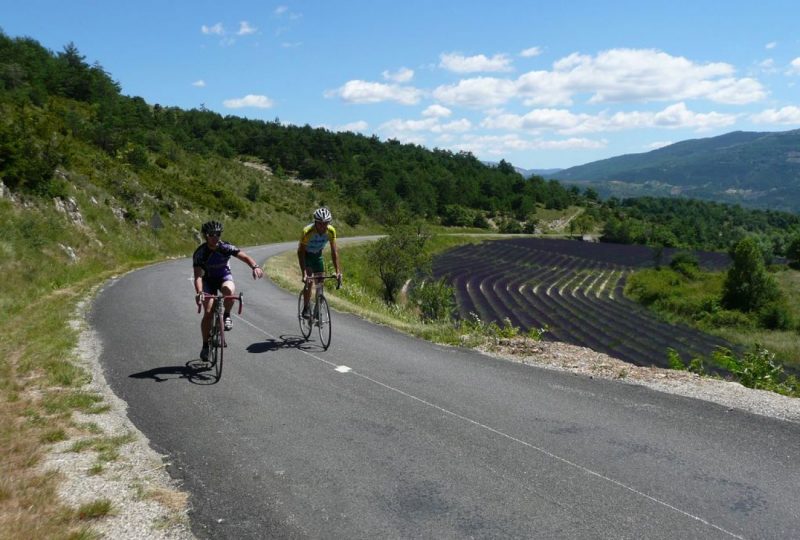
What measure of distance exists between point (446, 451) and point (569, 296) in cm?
4346

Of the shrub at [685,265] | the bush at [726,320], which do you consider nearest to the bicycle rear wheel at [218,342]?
the bush at [726,320]

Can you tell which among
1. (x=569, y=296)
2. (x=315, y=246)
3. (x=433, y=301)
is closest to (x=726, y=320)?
(x=569, y=296)

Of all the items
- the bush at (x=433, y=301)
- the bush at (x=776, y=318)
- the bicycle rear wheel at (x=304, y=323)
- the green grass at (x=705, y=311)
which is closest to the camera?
the bicycle rear wheel at (x=304, y=323)

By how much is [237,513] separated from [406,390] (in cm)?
368

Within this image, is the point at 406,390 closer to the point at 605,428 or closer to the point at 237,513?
the point at 605,428

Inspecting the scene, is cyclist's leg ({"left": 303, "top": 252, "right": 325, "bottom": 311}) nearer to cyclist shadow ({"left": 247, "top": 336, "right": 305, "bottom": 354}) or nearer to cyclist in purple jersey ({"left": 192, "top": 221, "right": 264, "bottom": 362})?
cyclist shadow ({"left": 247, "top": 336, "right": 305, "bottom": 354})

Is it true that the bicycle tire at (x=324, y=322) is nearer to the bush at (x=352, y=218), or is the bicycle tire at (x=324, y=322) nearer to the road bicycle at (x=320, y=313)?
the road bicycle at (x=320, y=313)

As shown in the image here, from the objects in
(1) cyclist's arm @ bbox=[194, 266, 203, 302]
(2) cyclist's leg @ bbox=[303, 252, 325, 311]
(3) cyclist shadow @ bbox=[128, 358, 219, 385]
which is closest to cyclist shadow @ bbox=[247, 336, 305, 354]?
(2) cyclist's leg @ bbox=[303, 252, 325, 311]

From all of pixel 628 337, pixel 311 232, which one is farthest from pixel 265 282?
pixel 628 337

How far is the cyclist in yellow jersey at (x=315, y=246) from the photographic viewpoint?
1000 centimetres

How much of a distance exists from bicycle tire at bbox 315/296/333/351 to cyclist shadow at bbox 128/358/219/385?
7.53 ft

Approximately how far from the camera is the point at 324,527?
433cm

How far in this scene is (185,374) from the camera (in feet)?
27.9

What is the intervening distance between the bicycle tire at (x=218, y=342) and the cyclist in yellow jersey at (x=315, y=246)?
87.2 inches
